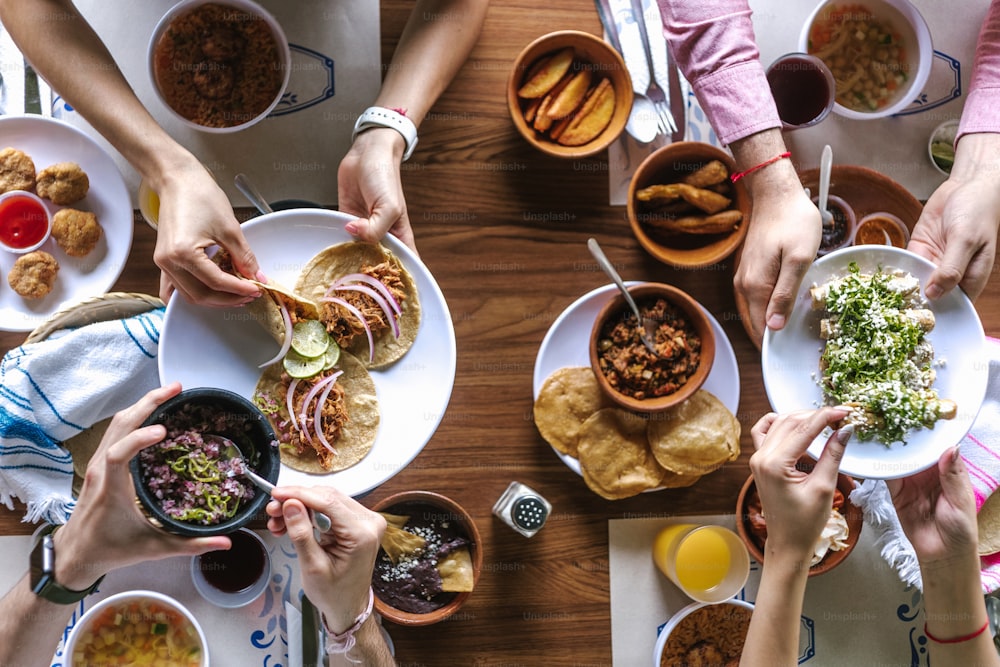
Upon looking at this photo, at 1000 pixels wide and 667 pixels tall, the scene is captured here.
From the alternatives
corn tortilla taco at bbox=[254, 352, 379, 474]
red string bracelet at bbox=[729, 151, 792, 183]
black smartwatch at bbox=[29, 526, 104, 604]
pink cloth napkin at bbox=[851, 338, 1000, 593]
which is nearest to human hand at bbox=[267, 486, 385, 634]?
corn tortilla taco at bbox=[254, 352, 379, 474]

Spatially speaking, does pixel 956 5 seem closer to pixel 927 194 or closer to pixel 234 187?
pixel 927 194

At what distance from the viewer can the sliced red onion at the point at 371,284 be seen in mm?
1977

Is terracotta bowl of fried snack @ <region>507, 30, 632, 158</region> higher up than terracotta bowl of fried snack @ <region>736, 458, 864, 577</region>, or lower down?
higher up

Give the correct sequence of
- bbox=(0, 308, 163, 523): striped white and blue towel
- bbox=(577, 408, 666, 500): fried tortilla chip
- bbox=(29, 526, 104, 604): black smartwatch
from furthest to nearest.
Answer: bbox=(577, 408, 666, 500): fried tortilla chip
bbox=(0, 308, 163, 523): striped white and blue towel
bbox=(29, 526, 104, 604): black smartwatch

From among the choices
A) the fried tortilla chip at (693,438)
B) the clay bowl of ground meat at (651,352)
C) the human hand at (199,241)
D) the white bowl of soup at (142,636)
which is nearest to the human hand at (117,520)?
the human hand at (199,241)

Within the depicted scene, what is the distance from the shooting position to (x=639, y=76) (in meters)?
2.32

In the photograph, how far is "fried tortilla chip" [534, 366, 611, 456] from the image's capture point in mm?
2203

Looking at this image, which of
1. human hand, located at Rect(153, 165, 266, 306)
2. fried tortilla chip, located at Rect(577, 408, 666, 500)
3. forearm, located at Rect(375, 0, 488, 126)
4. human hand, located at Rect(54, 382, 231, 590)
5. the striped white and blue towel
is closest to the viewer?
human hand, located at Rect(54, 382, 231, 590)

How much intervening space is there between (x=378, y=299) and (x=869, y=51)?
1.68 meters

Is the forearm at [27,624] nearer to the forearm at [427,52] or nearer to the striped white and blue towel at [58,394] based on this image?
the striped white and blue towel at [58,394]

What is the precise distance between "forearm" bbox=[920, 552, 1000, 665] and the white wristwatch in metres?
1.84

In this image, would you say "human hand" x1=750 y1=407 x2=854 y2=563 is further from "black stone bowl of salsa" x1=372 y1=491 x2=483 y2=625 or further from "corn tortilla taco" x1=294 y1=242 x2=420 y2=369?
"corn tortilla taco" x1=294 y1=242 x2=420 y2=369

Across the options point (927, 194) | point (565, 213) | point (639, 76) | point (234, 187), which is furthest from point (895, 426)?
point (234, 187)

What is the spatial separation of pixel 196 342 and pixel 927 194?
A: 2220 millimetres
